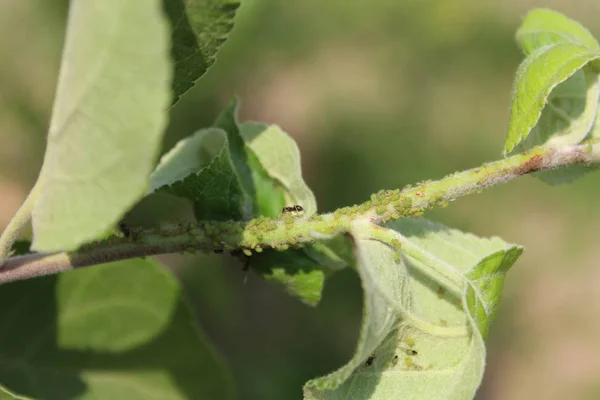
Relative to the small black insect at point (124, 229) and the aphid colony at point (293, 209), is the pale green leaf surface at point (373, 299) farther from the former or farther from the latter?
the small black insect at point (124, 229)

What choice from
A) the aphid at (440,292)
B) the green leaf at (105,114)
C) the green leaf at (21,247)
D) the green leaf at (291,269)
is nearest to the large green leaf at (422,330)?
the aphid at (440,292)

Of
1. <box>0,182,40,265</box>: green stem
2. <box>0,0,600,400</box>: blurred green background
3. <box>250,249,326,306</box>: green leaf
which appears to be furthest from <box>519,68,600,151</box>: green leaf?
<box>0,0,600,400</box>: blurred green background

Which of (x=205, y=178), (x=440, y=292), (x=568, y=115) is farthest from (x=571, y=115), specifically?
(x=205, y=178)

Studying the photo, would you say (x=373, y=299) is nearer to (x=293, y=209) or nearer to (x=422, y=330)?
(x=422, y=330)

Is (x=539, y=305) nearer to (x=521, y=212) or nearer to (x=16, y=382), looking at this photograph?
(x=521, y=212)

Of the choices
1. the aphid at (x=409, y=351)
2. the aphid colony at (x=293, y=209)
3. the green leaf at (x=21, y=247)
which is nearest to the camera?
the aphid at (x=409, y=351)
